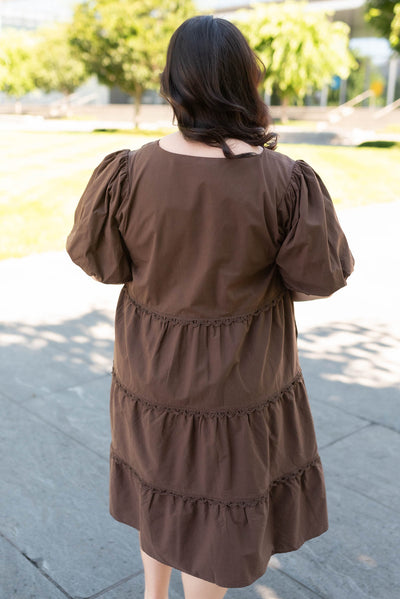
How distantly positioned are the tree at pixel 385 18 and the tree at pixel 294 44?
9337 millimetres

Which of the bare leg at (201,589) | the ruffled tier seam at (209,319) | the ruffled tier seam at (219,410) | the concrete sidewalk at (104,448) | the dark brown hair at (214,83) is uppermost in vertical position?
the dark brown hair at (214,83)

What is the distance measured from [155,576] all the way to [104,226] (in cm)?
110

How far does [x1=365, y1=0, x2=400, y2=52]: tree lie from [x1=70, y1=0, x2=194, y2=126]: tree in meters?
10.5

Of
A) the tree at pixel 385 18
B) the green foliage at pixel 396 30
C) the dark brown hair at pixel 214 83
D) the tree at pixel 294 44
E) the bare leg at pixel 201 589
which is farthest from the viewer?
the tree at pixel 294 44

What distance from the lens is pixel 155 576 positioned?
213 centimetres

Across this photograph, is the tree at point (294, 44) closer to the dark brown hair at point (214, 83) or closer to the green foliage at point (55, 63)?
the green foliage at point (55, 63)

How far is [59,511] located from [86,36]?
3028cm

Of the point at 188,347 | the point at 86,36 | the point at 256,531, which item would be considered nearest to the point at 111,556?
the point at 256,531

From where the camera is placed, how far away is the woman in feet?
5.58

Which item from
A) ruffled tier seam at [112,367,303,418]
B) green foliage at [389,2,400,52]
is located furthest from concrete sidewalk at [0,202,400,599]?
green foliage at [389,2,400,52]

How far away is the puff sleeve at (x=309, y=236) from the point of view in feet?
5.65

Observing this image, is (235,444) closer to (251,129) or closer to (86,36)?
(251,129)

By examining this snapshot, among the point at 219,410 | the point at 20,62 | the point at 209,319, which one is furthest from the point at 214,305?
the point at 20,62

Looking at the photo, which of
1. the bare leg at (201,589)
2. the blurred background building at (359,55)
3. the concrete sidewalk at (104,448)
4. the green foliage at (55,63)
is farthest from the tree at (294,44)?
the bare leg at (201,589)
